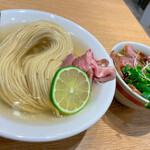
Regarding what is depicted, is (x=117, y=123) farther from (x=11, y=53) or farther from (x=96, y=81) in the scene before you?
(x=11, y=53)

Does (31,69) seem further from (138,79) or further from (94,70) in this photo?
(138,79)

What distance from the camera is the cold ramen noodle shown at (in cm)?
77

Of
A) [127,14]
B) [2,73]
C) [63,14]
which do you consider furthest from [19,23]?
[127,14]

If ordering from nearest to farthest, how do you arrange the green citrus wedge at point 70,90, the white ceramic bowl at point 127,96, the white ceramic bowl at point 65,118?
the white ceramic bowl at point 65,118, the green citrus wedge at point 70,90, the white ceramic bowl at point 127,96

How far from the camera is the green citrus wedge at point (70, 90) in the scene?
71 centimetres

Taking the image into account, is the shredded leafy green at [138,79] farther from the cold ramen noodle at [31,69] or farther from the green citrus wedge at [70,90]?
the green citrus wedge at [70,90]

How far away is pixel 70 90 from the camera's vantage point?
0.74 meters

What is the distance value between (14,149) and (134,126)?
671mm

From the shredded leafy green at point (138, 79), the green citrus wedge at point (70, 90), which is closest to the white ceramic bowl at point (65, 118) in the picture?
the green citrus wedge at point (70, 90)

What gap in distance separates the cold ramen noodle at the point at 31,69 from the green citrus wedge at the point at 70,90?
0.03 m

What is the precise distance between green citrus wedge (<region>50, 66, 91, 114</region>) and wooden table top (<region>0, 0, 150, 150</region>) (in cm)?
17

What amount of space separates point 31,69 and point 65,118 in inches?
12.3

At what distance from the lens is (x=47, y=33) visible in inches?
41.0

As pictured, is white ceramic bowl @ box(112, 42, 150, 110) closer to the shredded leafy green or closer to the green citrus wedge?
the shredded leafy green
